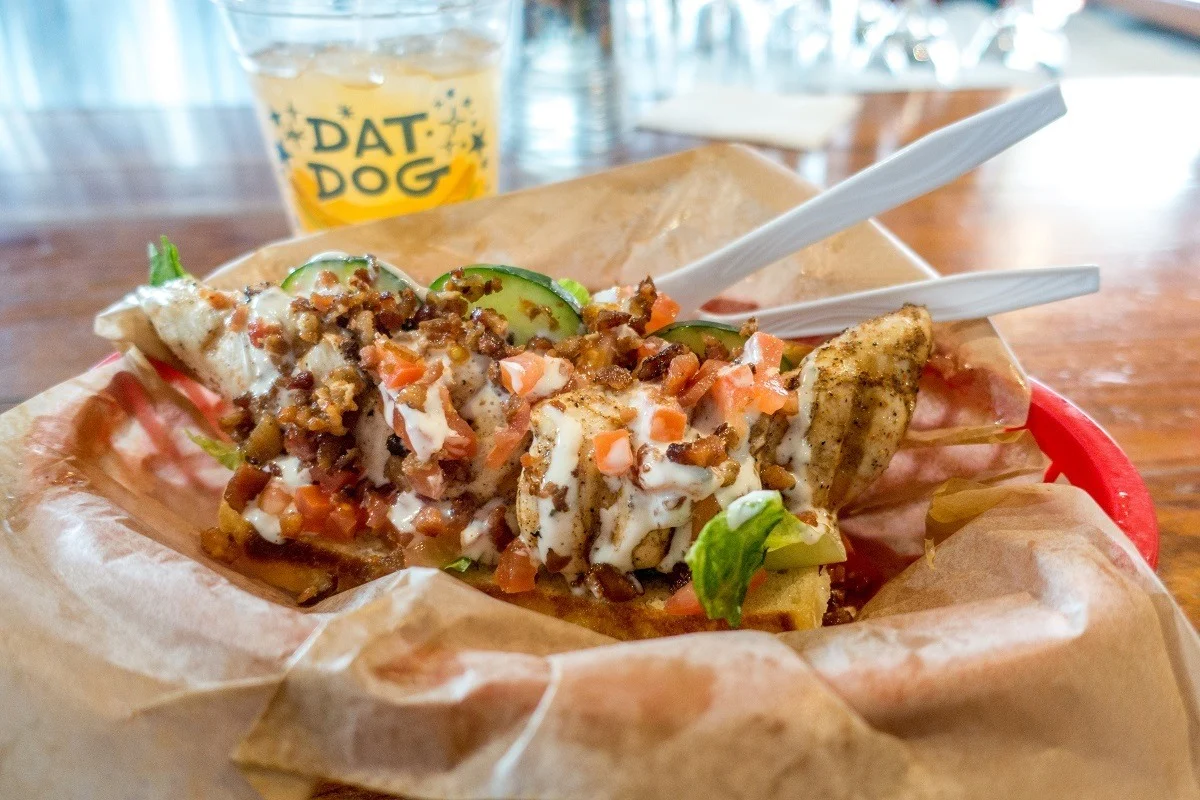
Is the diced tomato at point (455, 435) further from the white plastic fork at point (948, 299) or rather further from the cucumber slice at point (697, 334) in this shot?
the white plastic fork at point (948, 299)

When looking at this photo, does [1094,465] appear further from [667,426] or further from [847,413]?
[667,426]

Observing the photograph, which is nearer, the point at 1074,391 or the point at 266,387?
the point at 266,387

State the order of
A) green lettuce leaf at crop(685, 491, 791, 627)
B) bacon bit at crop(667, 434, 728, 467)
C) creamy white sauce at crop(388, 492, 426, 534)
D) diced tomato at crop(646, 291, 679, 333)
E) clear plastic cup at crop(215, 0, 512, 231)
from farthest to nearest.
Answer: clear plastic cup at crop(215, 0, 512, 231)
diced tomato at crop(646, 291, 679, 333)
creamy white sauce at crop(388, 492, 426, 534)
bacon bit at crop(667, 434, 728, 467)
green lettuce leaf at crop(685, 491, 791, 627)

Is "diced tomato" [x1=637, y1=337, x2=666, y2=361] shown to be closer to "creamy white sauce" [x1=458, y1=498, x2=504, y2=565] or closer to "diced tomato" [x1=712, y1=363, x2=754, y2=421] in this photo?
"diced tomato" [x1=712, y1=363, x2=754, y2=421]

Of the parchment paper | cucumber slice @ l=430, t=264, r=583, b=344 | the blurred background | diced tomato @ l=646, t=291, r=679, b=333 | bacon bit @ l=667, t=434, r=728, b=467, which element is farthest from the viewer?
the blurred background

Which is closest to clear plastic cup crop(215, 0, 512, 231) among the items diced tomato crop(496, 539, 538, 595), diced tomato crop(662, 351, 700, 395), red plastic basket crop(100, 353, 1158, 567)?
diced tomato crop(662, 351, 700, 395)

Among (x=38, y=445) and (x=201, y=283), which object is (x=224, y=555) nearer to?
(x=38, y=445)

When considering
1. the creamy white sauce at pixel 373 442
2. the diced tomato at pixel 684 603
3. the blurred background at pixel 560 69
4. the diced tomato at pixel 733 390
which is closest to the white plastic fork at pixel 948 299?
the diced tomato at pixel 733 390

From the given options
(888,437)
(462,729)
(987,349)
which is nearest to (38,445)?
(462,729)
